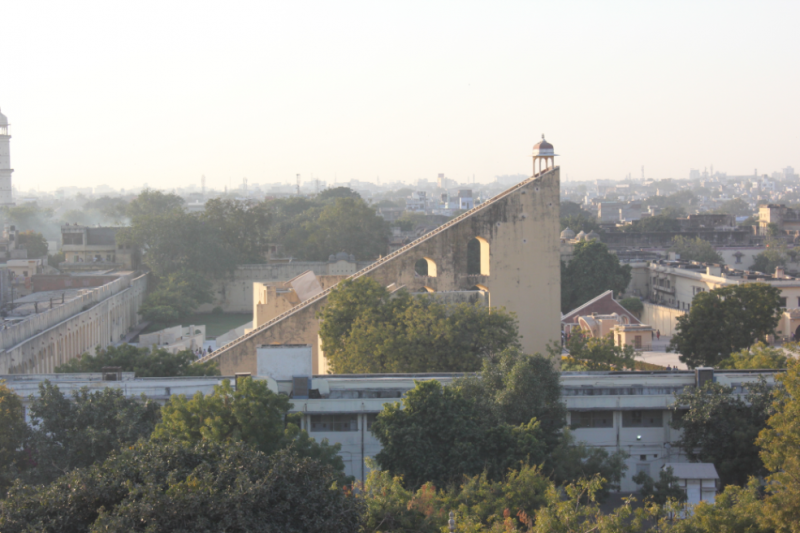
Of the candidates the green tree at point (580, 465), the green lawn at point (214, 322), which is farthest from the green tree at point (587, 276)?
the green tree at point (580, 465)

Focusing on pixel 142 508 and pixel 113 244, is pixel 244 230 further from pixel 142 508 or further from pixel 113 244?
pixel 142 508

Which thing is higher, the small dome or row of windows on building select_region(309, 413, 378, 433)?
the small dome

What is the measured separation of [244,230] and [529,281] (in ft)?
127

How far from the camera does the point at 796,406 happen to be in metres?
17.6

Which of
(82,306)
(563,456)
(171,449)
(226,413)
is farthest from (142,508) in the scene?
(82,306)

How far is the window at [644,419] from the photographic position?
21.6m

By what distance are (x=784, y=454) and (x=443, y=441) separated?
6488mm

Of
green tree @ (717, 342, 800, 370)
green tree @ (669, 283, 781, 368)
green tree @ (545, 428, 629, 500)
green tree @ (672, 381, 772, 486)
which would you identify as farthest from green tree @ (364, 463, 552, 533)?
green tree @ (669, 283, 781, 368)

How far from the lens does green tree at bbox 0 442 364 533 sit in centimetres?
1090

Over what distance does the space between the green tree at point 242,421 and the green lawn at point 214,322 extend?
32.5m

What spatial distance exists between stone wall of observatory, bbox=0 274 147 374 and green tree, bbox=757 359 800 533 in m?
19.9

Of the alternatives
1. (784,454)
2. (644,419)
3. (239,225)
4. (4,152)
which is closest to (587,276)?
(239,225)

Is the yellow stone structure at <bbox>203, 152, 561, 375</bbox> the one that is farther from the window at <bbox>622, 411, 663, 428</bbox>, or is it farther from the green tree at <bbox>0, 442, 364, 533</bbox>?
the green tree at <bbox>0, 442, 364, 533</bbox>

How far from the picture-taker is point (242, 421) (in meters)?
16.7
